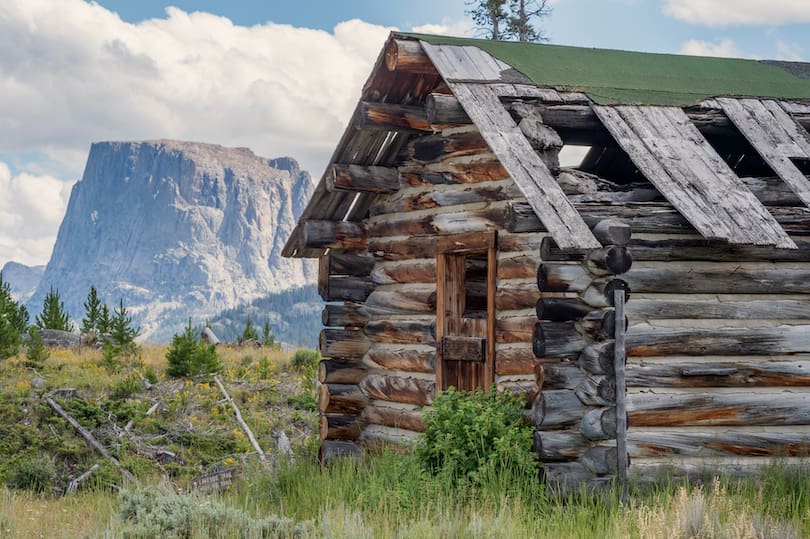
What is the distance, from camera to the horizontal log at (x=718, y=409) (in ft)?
26.4

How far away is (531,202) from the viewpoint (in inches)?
311

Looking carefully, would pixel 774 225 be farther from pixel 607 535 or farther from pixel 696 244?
pixel 607 535

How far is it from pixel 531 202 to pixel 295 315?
18353cm

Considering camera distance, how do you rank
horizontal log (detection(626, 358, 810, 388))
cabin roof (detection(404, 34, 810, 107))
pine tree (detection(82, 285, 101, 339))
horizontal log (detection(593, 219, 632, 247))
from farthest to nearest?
pine tree (detection(82, 285, 101, 339))
cabin roof (detection(404, 34, 810, 107))
horizontal log (detection(626, 358, 810, 388))
horizontal log (detection(593, 219, 632, 247))

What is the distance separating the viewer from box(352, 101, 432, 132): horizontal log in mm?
10422

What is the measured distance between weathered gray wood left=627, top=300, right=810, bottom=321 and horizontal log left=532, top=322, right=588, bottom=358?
548mm

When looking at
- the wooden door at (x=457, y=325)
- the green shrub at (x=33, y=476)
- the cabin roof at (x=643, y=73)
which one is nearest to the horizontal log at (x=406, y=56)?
the cabin roof at (x=643, y=73)

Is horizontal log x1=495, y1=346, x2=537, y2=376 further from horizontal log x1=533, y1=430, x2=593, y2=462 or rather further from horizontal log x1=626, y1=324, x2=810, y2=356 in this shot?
horizontal log x1=626, y1=324, x2=810, y2=356

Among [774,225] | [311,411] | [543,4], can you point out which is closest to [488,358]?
[774,225]

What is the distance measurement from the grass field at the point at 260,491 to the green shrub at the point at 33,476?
0.07ft

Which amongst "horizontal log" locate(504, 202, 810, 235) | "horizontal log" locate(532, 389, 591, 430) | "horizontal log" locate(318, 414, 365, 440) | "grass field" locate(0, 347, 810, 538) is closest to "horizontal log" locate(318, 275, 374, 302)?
"horizontal log" locate(318, 414, 365, 440)

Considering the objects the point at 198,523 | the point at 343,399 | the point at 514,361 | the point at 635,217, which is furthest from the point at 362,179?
the point at 198,523

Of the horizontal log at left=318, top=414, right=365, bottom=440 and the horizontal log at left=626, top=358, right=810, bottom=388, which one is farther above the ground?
the horizontal log at left=626, top=358, right=810, bottom=388

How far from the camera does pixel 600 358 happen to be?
25.7 ft
